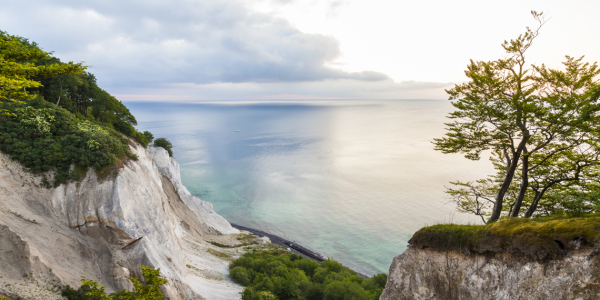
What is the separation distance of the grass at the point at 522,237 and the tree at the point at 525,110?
3.94 metres

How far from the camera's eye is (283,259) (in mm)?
32656

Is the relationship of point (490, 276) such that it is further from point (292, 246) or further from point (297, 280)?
point (292, 246)

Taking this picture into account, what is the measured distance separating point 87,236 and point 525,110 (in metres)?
27.5

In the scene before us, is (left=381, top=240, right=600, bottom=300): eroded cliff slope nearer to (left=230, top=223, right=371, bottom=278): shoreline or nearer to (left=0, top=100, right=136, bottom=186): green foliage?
(left=0, top=100, right=136, bottom=186): green foliage

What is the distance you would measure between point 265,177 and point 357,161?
32954mm

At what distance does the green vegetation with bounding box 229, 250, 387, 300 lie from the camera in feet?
75.0

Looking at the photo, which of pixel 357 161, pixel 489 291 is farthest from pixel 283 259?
pixel 357 161

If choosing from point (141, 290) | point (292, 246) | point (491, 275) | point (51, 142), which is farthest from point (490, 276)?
point (292, 246)

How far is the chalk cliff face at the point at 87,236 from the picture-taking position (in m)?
15.0

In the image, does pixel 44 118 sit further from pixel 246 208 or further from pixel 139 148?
pixel 246 208

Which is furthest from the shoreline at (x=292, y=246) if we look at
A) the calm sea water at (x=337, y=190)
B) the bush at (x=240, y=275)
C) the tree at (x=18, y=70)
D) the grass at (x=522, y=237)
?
the tree at (x=18, y=70)

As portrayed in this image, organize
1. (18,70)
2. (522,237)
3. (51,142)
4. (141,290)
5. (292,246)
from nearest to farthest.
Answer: (522,237), (18,70), (141,290), (51,142), (292,246)

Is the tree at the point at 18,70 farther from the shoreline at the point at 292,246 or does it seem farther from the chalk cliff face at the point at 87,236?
the shoreline at the point at 292,246

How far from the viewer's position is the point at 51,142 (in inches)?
843
